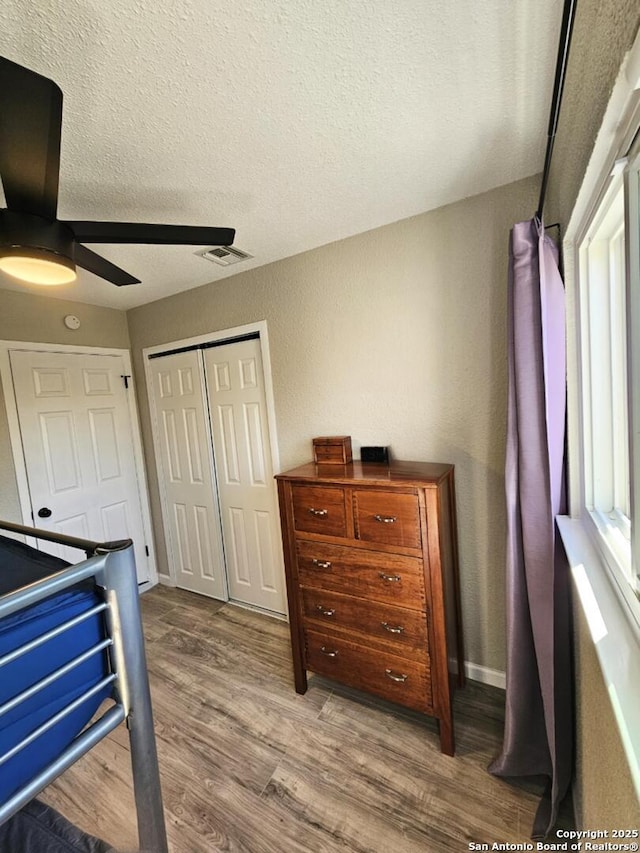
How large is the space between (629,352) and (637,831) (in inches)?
32.3

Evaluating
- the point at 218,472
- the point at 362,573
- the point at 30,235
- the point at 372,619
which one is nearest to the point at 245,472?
the point at 218,472

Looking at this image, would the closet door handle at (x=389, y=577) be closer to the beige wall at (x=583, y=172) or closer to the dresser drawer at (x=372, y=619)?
the dresser drawer at (x=372, y=619)

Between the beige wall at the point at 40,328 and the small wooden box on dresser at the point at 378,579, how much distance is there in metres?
1.98

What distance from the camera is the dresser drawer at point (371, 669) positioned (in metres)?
1.58

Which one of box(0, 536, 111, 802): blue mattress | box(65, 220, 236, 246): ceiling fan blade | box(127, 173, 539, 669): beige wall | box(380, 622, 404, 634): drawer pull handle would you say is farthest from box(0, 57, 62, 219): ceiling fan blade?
box(380, 622, 404, 634): drawer pull handle

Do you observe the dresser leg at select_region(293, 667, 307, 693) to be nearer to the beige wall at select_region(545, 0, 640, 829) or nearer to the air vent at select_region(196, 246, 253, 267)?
the beige wall at select_region(545, 0, 640, 829)

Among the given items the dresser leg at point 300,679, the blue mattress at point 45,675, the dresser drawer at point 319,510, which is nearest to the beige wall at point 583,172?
the dresser drawer at point 319,510

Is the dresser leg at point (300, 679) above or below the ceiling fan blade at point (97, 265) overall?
below

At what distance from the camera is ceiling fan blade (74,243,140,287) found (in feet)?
4.30

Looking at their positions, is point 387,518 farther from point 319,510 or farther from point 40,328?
point 40,328

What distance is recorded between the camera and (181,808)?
139 cm

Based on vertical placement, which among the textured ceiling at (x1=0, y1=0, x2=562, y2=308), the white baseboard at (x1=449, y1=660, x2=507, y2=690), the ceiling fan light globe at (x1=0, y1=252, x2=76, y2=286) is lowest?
the white baseboard at (x1=449, y1=660, x2=507, y2=690)

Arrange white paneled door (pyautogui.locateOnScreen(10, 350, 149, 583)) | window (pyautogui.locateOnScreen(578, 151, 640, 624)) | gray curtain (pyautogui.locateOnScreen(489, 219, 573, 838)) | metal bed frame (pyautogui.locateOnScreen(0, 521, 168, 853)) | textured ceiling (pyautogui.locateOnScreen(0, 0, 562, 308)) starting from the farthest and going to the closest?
1. white paneled door (pyautogui.locateOnScreen(10, 350, 149, 583))
2. gray curtain (pyautogui.locateOnScreen(489, 219, 573, 838))
3. window (pyautogui.locateOnScreen(578, 151, 640, 624))
4. textured ceiling (pyautogui.locateOnScreen(0, 0, 562, 308))
5. metal bed frame (pyautogui.locateOnScreen(0, 521, 168, 853))

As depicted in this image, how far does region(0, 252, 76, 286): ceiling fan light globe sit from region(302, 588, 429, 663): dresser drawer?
1.74 m
